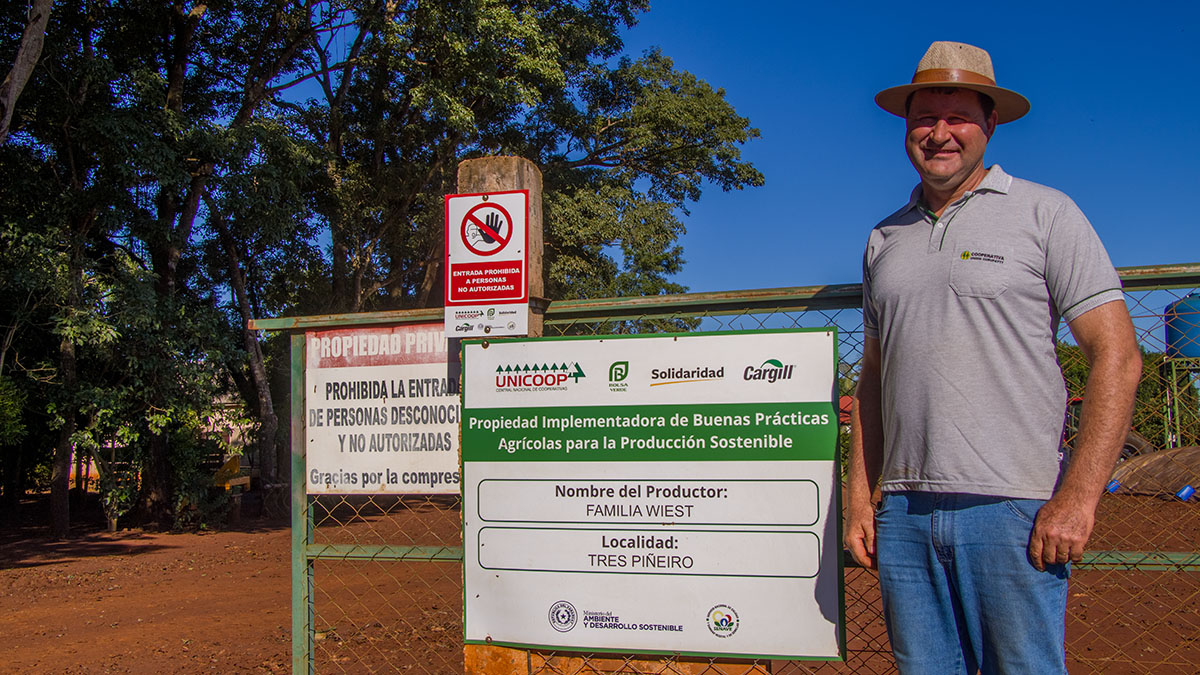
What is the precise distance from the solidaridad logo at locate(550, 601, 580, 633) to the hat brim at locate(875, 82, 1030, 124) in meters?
2.02

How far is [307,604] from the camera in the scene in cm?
374

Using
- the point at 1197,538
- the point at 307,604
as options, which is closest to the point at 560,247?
the point at 1197,538

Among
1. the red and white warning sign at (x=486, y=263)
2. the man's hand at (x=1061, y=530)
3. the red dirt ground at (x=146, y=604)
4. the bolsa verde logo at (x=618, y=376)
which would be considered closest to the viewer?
the man's hand at (x=1061, y=530)

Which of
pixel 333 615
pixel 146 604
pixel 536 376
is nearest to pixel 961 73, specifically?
pixel 536 376

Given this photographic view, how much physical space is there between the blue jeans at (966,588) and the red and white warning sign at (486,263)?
5.45 feet

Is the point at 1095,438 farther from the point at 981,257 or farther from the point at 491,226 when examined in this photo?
the point at 491,226

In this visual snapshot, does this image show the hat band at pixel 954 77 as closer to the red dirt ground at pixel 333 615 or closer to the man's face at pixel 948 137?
the man's face at pixel 948 137

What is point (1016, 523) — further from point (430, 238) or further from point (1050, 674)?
point (430, 238)

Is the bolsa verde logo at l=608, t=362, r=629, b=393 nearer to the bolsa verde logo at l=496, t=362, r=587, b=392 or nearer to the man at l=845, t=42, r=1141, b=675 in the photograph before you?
the bolsa verde logo at l=496, t=362, r=587, b=392

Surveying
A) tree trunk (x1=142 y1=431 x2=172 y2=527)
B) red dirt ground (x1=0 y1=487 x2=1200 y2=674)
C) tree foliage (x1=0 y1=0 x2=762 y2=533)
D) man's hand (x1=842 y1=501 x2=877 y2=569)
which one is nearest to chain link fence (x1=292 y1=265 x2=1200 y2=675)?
red dirt ground (x1=0 y1=487 x2=1200 y2=674)

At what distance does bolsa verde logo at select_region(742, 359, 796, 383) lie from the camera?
9.96 feet

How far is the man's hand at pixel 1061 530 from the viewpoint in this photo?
1.97 meters

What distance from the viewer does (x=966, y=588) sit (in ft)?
6.99

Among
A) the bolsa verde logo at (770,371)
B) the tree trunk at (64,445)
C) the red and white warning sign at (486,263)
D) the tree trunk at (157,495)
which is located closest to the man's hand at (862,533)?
the bolsa verde logo at (770,371)
